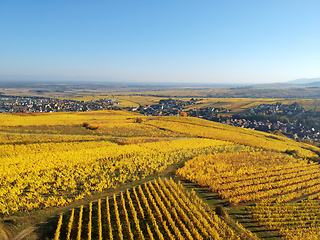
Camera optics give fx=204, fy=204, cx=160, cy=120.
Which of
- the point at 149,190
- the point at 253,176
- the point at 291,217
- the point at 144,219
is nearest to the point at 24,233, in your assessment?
the point at 144,219

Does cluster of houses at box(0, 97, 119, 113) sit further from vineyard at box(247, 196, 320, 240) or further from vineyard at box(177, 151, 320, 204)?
vineyard at box(247, 196, 320, 240)

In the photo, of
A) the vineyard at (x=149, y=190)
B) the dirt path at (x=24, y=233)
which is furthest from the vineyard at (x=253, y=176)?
the dirt path at (x=24, y=233)

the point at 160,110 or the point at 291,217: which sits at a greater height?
the point at 160,110

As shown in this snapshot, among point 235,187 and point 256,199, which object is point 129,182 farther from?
point 256,199

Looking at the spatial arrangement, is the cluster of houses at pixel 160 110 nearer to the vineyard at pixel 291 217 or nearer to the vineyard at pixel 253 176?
the vineyard at pixel 253 176

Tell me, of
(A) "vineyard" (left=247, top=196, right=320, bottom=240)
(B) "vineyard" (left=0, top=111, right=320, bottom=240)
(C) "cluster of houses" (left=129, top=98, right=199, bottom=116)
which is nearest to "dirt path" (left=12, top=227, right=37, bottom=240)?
(B) "vineyard" (left=0, top=111, right=320, bottom=240)

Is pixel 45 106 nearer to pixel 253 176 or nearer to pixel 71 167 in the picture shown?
pixel 71 167

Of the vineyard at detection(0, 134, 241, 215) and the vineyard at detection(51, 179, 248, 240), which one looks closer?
the vineyard at detection(51, 179, 248, 240)

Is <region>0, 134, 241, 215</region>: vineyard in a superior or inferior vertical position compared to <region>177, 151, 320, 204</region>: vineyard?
superior

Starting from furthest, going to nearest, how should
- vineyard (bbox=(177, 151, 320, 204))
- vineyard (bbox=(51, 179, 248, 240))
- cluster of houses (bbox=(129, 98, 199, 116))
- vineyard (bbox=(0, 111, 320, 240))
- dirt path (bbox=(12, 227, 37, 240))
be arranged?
cluster of houses (bbox=(129, 98, 199, 116))
vineyard (bbox=(177, 151, 320, 204))
vineyard (bbox=(0, 111, 320, 240))
vineyard (bbox=(51, 179, 248, 240))
dirt path (bbox=(12, 227, 37, 240))
